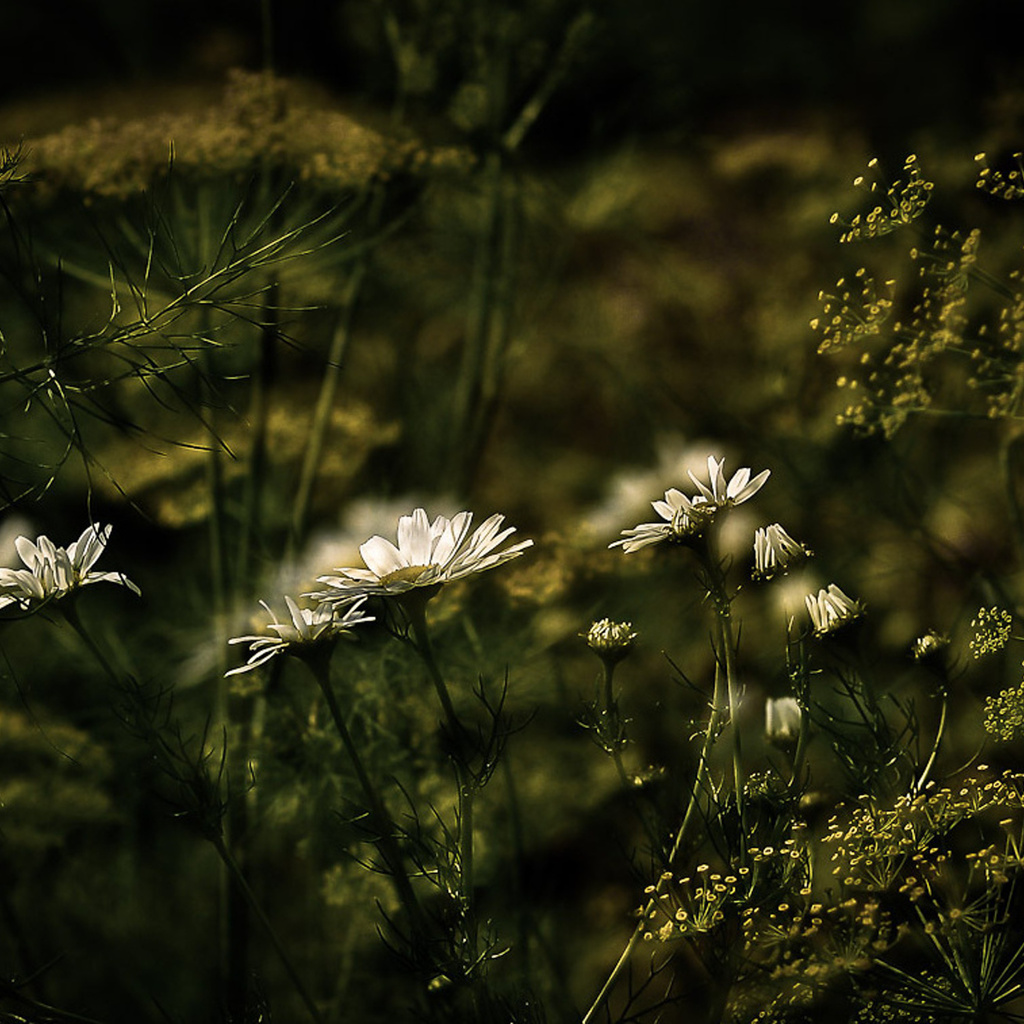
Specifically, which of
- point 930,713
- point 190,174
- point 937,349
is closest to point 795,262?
point 930,713

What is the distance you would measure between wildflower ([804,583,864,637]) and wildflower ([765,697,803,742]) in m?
0.06

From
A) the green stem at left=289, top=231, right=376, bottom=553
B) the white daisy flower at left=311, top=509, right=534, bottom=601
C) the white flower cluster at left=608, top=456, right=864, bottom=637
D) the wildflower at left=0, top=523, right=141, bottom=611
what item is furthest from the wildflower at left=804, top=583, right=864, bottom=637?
the green stem at left=289, top=231, right=376, bottom=553

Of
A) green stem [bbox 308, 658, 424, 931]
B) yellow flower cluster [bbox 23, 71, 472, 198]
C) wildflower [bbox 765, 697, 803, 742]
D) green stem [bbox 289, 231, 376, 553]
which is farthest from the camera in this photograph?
green stem [bbox 289, 231, 376, 553]

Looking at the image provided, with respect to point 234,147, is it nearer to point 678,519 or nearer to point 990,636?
point 678,519

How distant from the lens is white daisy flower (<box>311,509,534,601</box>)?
0.71 metres

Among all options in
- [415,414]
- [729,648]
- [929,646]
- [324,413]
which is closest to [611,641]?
[729,648]

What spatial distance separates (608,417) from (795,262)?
1.89ft

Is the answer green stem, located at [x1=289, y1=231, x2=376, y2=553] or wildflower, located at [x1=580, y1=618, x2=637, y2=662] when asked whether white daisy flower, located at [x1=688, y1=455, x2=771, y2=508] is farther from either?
green stem, located at [x1=289, y1=231, x2=376, y2=553]

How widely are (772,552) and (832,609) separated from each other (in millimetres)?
58

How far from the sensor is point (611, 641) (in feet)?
2.59

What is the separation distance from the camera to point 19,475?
6.60 feet

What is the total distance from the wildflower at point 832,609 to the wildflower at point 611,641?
4.8 inches

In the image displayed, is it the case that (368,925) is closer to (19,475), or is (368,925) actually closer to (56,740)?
(56,740)

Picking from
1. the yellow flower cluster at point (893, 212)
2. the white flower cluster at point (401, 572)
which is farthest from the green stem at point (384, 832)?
the yellow flower cluster at point (893, 212)
